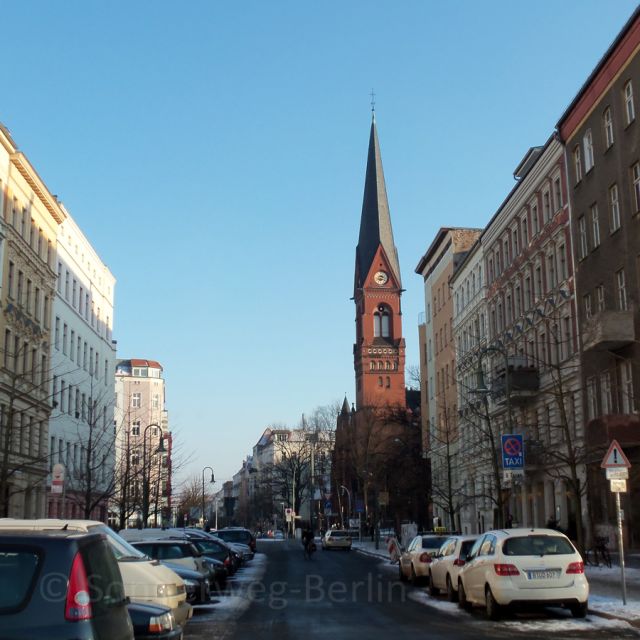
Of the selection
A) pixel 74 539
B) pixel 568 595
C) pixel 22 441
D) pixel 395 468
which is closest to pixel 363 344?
pixel 395 468

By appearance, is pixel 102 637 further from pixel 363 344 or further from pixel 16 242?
pixel 363 344

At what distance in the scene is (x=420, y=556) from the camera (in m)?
27.4

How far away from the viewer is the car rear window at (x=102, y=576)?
21.2 feet

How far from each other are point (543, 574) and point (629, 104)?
943 inches

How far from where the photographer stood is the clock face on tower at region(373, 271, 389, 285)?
133 m

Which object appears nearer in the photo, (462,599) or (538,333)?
(462,599)

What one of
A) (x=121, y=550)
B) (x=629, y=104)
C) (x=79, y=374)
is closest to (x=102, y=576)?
(x=121, y=550)

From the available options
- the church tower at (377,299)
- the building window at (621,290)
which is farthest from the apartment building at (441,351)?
the church tower at (377,299)

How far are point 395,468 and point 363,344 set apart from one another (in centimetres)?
4407

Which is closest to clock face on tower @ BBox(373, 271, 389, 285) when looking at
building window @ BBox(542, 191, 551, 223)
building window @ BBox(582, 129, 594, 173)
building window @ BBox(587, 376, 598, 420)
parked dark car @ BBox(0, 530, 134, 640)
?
building window @ BBox(542, 191, 551, 223)

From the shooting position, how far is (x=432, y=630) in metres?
15.8

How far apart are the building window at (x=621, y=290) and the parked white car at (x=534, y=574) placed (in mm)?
20577

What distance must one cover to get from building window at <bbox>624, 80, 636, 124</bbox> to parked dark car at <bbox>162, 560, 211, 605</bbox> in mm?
24289

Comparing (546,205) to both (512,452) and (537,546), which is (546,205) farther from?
(537,546)
